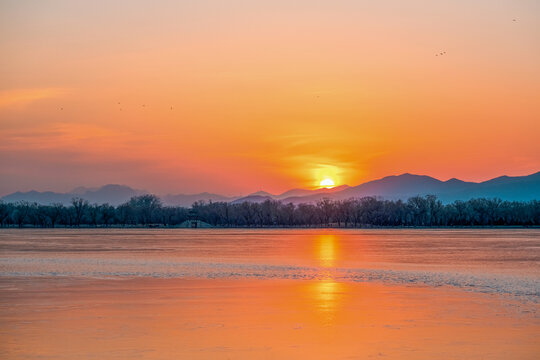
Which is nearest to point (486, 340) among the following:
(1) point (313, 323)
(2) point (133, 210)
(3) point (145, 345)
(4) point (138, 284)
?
(1) point (313, 323)

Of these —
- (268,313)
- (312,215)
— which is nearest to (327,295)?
(268,313)

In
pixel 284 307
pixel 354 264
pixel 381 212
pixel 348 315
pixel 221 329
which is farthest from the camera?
pixel 381 212

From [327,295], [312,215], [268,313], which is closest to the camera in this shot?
[268,313]

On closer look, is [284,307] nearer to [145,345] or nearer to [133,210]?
[145,345]

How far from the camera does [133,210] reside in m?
196

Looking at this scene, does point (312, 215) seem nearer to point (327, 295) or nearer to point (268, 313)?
point (327, 295)

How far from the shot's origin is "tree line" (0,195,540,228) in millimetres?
161875

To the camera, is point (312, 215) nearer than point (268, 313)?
No

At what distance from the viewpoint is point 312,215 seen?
595 ft

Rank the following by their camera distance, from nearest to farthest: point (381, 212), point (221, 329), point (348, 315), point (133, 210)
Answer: point (221, 329), point (348, 315), point (381, 212), point (133, 210)

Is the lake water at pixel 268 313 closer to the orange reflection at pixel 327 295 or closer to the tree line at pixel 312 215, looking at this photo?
the orange reflection at pixel 327 295

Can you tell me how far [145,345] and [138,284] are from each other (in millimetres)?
12874

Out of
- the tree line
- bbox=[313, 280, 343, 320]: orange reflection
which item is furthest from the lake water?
the tree line

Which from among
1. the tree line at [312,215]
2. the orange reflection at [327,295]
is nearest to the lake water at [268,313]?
the orange reflection at [327,295]
